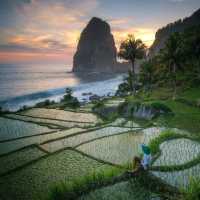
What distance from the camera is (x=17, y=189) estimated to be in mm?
9211

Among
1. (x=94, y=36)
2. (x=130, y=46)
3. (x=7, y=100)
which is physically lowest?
(x=7, y=100)

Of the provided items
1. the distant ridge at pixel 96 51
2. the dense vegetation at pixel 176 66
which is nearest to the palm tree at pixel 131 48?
the dense vegetation at pixel 176 66

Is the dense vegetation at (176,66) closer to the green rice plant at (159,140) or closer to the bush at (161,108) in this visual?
the bush at (161,108)

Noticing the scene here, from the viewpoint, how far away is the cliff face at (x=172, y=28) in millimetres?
116312

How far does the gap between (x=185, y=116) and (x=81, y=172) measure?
14246 mm

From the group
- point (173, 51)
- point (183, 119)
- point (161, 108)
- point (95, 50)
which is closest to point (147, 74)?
point (173, 51)

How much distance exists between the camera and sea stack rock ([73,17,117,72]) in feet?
546

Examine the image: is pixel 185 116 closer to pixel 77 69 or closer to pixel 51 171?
pixel 51 171

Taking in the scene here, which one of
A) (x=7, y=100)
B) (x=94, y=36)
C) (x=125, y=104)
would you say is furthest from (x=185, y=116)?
(x=94, y=36)

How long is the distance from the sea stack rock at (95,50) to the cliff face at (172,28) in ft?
131

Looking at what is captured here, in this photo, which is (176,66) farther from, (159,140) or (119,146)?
(119,146)

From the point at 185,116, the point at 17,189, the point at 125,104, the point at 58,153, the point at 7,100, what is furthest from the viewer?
the point at 7,100

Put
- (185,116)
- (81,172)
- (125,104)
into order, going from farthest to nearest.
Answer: (125,104), (185,116), (81,172)

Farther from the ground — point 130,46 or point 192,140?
point 130,46
